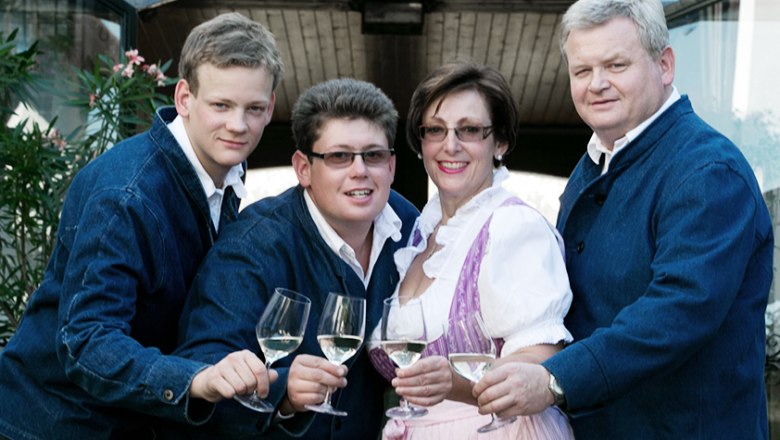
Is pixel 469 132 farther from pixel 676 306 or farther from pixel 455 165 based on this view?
pixel 676 306

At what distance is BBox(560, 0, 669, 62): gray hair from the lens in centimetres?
239

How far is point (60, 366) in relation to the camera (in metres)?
2.45

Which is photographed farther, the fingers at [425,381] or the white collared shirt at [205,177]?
the white collared shirt at [205,177]

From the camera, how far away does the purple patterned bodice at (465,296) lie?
7.69 ft

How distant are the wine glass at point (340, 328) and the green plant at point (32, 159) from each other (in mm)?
2997

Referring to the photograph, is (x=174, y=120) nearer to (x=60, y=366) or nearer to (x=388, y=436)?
(x=60, y=366)

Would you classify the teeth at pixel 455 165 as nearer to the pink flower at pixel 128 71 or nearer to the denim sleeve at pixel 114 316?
the denim sleeve at pixel 114 316

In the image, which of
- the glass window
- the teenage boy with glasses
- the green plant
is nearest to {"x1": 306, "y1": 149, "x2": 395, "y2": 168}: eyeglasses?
the teenage boy with glasses

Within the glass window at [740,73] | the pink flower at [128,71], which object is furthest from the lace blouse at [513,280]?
the pink flower at [128,71]

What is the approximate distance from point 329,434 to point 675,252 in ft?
3.00

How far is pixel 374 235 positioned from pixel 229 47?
0.60 meters

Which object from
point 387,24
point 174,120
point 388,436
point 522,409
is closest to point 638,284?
point 522,409

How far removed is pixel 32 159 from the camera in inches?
187

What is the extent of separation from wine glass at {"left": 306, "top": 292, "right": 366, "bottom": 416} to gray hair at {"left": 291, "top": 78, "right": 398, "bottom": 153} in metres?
0.63
